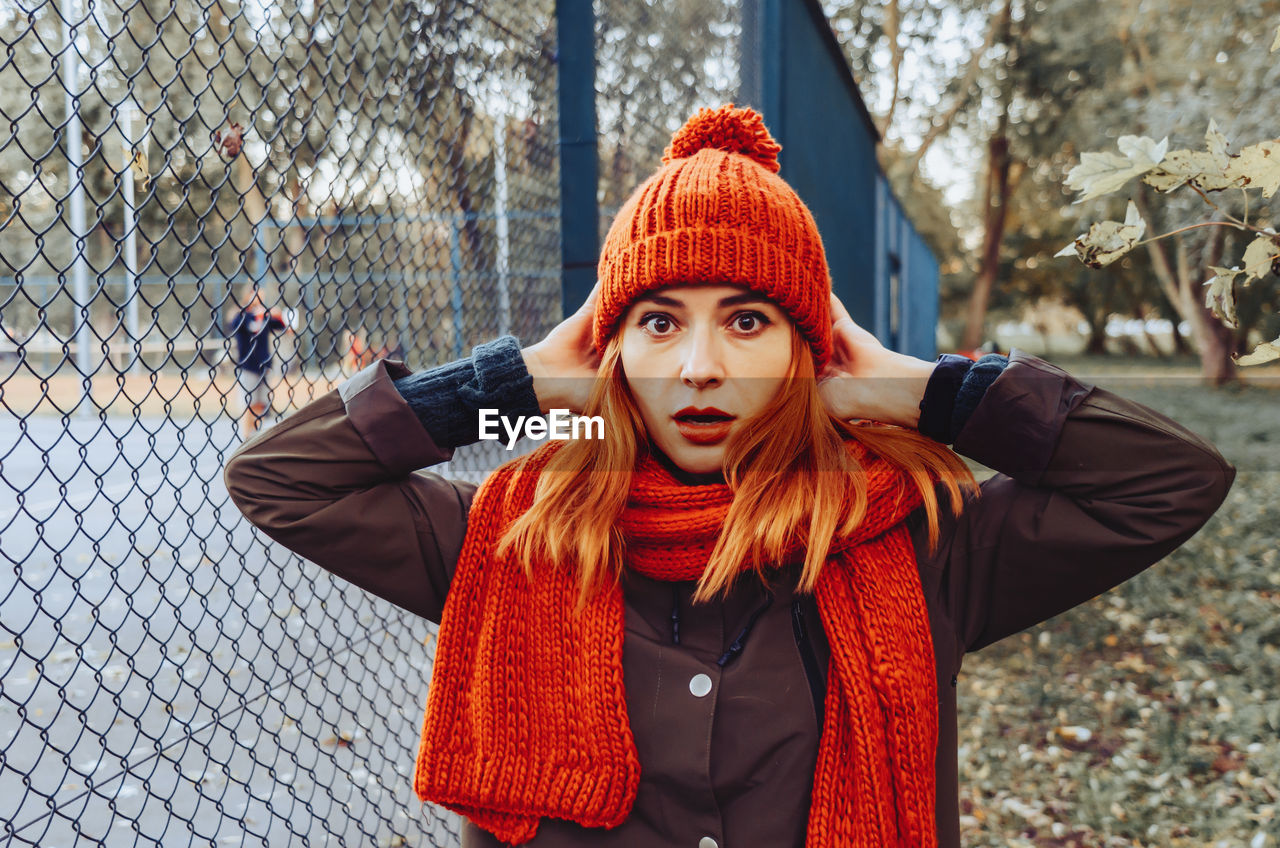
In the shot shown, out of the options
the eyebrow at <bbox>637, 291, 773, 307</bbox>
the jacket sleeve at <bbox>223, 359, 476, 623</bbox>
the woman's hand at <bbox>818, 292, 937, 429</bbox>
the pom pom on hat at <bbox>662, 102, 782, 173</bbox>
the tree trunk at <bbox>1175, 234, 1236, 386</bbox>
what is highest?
the pom pom on hat at <bbox>662, 102, 782, 173</bbox>

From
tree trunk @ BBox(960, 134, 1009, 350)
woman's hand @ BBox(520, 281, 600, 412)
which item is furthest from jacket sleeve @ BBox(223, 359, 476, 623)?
tree trunk @ BBox(960, 134, 1009, 350)

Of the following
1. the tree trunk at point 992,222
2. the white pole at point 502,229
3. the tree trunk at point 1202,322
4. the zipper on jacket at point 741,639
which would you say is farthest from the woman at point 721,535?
the tree trunk at point 992,222

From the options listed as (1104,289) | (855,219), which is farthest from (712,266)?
(1104,289)

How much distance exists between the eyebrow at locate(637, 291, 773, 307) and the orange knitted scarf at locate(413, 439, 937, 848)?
0.33 meters

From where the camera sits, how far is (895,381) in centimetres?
183

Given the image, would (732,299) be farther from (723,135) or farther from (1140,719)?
(1140,719)

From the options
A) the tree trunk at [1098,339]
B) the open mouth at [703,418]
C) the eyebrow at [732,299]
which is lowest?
the tree trunk at [1098,339]

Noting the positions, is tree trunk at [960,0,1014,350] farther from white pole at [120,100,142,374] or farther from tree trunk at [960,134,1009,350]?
white pole at [120,100,142,374]

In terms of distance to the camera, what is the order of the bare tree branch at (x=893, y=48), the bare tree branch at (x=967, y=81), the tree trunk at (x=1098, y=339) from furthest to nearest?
the tree trunk at (x=1098, y=339) → the bare tree branch at (x=967, y=81) → the bare tree branch at (x=893, y=48)

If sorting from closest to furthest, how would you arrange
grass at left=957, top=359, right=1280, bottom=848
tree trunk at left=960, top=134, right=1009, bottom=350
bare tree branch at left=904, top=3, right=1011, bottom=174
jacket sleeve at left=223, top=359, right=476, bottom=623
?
jacket sleeve at left=223, top=359, right=476, bottom=623
grass at left=957, top=359, right=1280, bottom=848
bare tree branch at left=904, top=3, right=1011, bottom=174
tree trunk at left=960, top=134, right=1009, bottom=350

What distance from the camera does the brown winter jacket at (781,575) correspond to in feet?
5.33

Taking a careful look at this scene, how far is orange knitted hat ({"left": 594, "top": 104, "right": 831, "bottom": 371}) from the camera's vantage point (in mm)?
→ 1751

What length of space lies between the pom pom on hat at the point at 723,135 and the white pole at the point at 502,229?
4.22 ft

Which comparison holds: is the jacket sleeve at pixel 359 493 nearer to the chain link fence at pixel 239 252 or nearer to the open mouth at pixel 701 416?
the chain link fence at pixel 239 252
